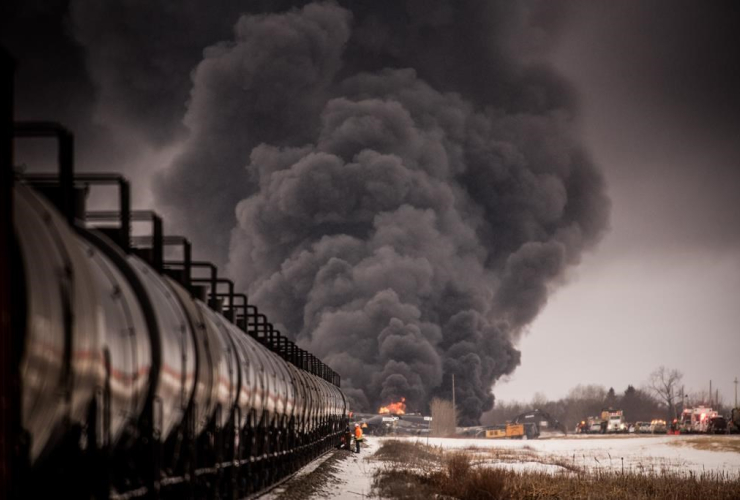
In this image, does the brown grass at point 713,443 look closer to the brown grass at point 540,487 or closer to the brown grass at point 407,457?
the brown grass at point 407,457

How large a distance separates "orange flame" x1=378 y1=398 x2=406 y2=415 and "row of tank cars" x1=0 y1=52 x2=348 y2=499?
90.7 m

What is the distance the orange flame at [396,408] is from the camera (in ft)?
348

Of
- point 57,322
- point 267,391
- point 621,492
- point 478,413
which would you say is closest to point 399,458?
point 621,492

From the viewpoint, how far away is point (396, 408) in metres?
108

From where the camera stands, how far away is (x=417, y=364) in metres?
112

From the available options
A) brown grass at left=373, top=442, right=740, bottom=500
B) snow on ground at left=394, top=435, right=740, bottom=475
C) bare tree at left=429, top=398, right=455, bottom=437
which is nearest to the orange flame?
bare tree at left=429, top=398, right=455, bottom=437

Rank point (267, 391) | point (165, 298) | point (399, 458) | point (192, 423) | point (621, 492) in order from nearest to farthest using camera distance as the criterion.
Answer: point (165, 298), point (192, 423), point (267, 391), point (621, 492), point (399, 458)

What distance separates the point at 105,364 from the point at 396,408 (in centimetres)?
10207

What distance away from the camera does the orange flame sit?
10612 centimetres

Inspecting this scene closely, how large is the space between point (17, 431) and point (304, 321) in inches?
4676

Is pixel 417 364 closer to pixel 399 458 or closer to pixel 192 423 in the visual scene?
pixel 399 458

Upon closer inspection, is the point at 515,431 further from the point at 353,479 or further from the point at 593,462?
the point at 353,479

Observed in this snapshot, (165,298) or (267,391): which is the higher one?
(165,298)

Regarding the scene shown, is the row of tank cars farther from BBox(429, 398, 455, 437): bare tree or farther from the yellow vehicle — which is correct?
BBox(429, 398, 455, 437): bare tree
